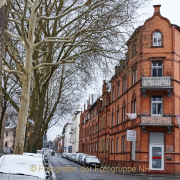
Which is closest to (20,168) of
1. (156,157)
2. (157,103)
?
(156,157)

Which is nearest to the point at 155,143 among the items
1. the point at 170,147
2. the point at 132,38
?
the point at 170,147

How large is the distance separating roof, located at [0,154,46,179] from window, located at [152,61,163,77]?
880 inches

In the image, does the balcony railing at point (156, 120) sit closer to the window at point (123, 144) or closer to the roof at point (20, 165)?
the window at point (123, 144)

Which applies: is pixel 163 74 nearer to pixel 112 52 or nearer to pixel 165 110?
pixel 165 110

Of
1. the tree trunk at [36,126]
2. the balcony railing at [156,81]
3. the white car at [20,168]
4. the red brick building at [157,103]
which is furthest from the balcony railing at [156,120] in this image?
the white car at [20,168]

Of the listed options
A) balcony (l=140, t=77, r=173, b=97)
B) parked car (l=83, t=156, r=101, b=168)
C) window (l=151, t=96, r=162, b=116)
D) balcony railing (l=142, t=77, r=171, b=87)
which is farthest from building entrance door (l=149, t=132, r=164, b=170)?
parked car (l=83, t=156, r=101, b=168)

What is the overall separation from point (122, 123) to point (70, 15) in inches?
868

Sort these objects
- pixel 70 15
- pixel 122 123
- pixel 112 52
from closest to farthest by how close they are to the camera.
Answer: pixel 112 52
pixel 70 15
pixel 122 123

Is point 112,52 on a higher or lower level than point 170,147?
higher

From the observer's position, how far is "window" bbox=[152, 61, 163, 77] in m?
31.0

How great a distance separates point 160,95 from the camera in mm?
30734

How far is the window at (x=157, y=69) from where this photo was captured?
31.0 metres

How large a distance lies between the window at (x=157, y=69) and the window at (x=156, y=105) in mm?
2213

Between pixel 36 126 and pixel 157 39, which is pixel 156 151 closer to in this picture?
pixel 157 39
